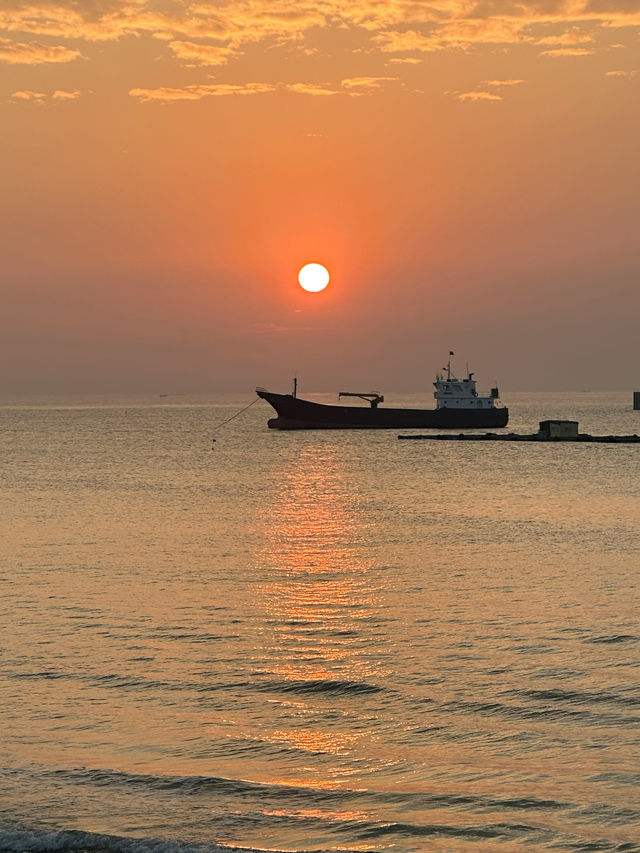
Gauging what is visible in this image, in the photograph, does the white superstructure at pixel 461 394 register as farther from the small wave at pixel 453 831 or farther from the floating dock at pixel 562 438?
the small wave at pixel 453 831

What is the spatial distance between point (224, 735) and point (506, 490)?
62.8m

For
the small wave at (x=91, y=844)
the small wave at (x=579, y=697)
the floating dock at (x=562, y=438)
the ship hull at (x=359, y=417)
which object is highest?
the ship hull at (x=359, y=417)

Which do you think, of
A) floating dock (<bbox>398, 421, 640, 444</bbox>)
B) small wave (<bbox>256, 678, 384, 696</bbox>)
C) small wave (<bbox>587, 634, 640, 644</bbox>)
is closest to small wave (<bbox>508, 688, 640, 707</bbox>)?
small wave (<bbox>256, 678, 384, 696</bbox>)

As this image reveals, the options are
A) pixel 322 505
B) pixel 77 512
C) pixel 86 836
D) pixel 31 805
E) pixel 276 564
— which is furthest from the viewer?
pixel 322 505

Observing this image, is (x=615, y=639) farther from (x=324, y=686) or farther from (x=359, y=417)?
(x=359, y=417)

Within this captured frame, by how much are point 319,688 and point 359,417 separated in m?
171

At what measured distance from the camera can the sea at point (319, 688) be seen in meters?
14.5

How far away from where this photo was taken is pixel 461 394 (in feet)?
564

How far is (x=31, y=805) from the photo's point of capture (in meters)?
14.8

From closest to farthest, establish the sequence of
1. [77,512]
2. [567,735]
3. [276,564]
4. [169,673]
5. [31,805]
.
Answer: [31,805]
[567,735]
[169,673]
[276,564]
[77,512]

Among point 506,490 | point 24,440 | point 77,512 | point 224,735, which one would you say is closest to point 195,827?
point 224,735

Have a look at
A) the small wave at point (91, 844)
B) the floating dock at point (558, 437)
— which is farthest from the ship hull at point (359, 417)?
the small wave at point (91, 844)

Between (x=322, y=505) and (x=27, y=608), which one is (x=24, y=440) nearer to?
(x=322, y=505)

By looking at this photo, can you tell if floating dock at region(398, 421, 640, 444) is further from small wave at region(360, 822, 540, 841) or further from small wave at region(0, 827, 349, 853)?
small wave at region(0, 827, 349, 853)
